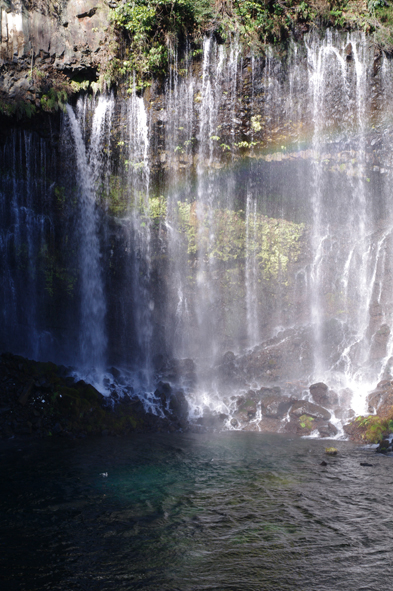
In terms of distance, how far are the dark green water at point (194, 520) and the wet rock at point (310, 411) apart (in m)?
2.86

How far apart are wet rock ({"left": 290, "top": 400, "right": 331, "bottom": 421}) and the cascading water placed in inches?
38.4

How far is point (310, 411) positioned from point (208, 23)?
15.1 m

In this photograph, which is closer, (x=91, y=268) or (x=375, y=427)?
(x=375, y=427)

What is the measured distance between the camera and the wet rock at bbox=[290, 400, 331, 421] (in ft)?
45.9

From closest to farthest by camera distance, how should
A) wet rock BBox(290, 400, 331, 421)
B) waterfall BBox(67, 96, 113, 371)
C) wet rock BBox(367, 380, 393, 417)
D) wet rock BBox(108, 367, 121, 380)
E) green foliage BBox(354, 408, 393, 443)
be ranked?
green foliage BBox(354, 408, 393, 443), wet rock BBox(367, 380, 393, 417), wet rock BBox(290, 400, 331, 421), wet rock BBox(108, 367, 121, 380), waterfall BBox(67, 96, 113, 371)

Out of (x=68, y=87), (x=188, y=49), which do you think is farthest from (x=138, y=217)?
(x=188, y=49)

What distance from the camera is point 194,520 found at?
675cm

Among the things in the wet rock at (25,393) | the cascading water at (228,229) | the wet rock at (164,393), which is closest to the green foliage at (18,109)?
the cascading water at (228,229)

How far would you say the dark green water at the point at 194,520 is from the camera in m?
5.04

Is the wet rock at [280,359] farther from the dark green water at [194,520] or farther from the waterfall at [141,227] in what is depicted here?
the dark green water at [194,520]

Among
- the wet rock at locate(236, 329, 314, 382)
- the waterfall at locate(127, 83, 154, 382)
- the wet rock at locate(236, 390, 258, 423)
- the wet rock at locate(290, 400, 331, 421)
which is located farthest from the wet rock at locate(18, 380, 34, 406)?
the wet rock at locate(236, 329, 314, 382)

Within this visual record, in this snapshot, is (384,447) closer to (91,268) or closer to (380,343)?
(380,343)

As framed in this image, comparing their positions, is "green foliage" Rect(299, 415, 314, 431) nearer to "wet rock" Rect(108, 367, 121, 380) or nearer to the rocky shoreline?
the rocky shoreline

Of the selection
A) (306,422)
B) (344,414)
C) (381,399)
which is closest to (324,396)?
(344,414)
